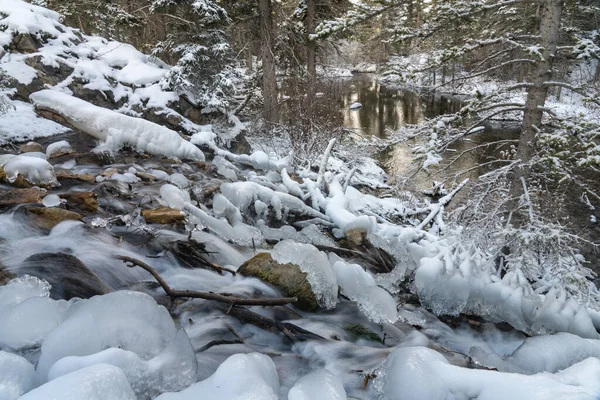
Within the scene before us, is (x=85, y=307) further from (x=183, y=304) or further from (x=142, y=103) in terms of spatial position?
(x=142, y=103)

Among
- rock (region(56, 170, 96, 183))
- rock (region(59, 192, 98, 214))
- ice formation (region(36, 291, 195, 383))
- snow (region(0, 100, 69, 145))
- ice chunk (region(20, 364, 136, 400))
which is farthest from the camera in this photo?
snow (region(0, 100, 69, 145))

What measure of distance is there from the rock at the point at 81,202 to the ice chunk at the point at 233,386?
2756 millimetres

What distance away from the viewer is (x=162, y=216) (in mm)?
3551

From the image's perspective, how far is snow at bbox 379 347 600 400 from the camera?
58.5 inches

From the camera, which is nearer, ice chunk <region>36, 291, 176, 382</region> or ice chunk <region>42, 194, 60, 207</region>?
ice chunk <region>36, 291, 176, 382</region>

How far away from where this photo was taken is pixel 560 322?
3.01m

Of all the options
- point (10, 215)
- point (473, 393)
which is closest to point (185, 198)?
point (10, 215)

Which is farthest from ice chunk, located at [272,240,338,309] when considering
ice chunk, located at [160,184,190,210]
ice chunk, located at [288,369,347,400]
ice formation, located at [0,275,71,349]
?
ice chunk, located at [160,184,190,210]

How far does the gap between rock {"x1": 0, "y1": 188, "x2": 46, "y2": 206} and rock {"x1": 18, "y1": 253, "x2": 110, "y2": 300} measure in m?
1.11

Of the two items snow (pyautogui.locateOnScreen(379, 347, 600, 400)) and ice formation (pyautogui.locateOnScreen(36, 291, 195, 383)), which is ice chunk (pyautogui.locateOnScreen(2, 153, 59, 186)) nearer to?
ice formation (pyautogui.locateOnScreen(36, 291, 195, 383))

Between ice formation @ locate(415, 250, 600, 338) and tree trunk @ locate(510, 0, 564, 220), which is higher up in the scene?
tree trunk @ locate(510, 0, 564, 220)

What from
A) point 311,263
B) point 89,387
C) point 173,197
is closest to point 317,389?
point 89,387

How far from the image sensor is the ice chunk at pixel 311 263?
9.09ft

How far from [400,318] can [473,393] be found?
144 centimetres
